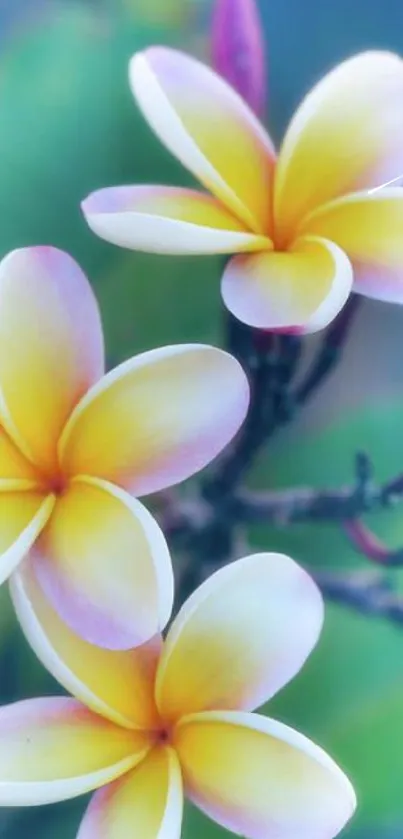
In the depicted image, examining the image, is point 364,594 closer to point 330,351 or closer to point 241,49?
point 330,351

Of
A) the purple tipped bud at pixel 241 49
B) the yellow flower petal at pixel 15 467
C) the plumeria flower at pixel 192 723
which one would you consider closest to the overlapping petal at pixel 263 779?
the plumeria flower at pixel 192 723

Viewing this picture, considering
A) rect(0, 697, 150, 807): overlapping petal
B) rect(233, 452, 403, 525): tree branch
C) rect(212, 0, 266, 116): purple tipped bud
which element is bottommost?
rect(0, 697, 150, 807): overlapping petal

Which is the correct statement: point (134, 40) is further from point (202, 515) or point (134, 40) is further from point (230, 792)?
point (230, 792)

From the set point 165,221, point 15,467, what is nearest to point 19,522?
point 15,467

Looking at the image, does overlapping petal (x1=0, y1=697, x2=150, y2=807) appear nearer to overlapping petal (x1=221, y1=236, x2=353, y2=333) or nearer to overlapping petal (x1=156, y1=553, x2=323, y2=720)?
overlapping petal (x1=156, y1=553, x2=323, y2=720)

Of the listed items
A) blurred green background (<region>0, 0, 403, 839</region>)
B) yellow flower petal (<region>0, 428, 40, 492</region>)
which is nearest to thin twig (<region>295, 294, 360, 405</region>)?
blurred green background (<region>0, 0, 403, 839</region>)

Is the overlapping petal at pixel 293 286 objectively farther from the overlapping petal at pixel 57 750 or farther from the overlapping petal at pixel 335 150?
the overlapping petal at pixel 57 750

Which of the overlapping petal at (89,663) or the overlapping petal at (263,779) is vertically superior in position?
the overlapping petal at (89,663)
